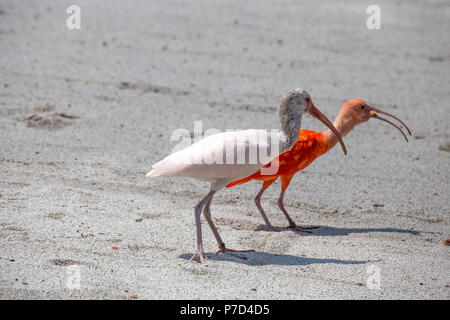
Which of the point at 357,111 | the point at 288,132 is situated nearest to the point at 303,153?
the point at 288,132

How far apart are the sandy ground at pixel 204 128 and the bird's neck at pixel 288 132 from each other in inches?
39.5

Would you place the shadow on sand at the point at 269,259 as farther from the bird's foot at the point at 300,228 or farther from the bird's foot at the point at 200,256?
the bird's foot at the point at 300,228

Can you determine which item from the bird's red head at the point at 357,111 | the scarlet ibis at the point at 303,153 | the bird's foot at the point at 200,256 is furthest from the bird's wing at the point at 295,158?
the bird's foot at the point at 200,256

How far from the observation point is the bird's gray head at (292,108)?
210 inches

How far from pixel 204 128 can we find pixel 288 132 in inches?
126

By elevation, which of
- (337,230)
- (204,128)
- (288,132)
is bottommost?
(337,230)

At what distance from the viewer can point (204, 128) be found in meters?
8.39

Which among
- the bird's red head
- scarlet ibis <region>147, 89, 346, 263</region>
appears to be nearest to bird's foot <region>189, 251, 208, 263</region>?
scarlet ibis <region>147, 89, 346, 263</region>

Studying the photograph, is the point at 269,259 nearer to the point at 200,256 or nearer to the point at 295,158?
the point at 200,256

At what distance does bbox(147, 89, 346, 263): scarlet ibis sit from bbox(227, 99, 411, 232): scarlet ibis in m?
0.59

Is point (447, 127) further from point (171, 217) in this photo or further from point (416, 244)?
point (171, 217)

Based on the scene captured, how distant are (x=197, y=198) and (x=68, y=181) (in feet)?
4.73

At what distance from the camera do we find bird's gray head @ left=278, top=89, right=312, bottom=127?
5.34 metres
